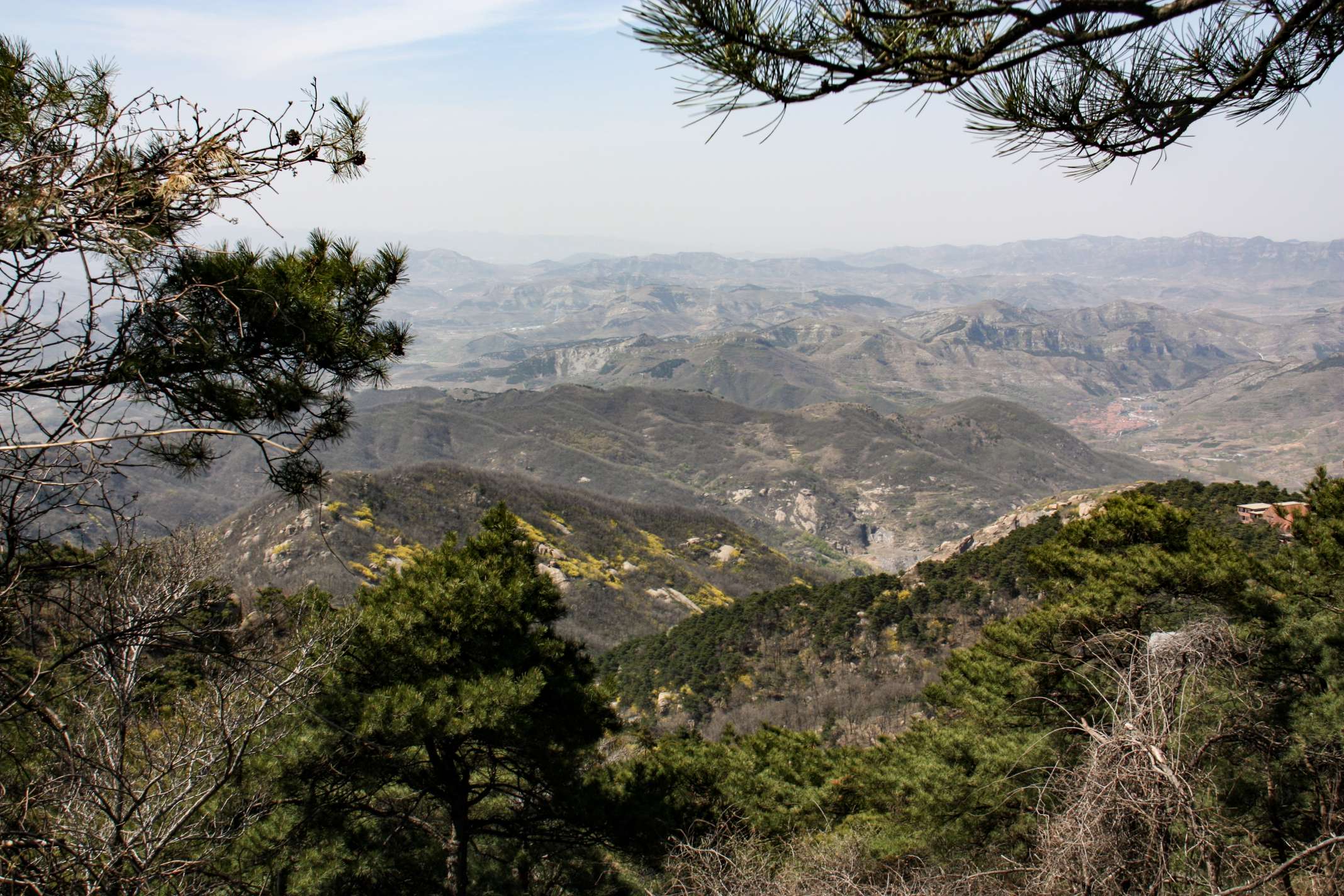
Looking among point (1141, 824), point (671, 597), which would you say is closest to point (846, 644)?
point (671, 597)

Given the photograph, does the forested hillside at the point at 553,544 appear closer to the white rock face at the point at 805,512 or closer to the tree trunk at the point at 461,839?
the tree trunk at the point at 461,839

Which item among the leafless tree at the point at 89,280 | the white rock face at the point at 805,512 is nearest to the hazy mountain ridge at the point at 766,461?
the white rock face at the point at 805,512

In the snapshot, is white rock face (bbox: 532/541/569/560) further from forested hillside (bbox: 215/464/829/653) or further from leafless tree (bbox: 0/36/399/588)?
leafless tree (bbox: 0/36/399/588)

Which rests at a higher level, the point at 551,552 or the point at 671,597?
the point at 551,552

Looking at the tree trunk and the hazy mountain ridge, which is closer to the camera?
the tree trunk

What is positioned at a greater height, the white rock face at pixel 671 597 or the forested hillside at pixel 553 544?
the forested hillside at pixel 553 544

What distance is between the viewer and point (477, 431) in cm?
16962

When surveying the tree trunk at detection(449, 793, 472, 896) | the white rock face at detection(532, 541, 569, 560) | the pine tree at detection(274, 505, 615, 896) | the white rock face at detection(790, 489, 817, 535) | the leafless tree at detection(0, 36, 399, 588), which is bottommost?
the white rock face at detection(790, 489, 817, 535)

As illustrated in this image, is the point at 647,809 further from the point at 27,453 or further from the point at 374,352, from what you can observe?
the point at 27,453

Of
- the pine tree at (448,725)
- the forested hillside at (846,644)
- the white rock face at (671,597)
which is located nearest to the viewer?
the pine tree at (448,725)

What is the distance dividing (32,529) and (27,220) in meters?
1.83

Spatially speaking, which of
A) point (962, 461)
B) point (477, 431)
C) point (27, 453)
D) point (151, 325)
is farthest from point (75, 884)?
point (962, 461)

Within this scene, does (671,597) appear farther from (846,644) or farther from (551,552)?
(846,644)

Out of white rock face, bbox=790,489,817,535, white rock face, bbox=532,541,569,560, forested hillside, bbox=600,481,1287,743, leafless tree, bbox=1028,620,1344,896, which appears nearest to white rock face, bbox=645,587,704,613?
white rock face, bbox=532,541,569,560
